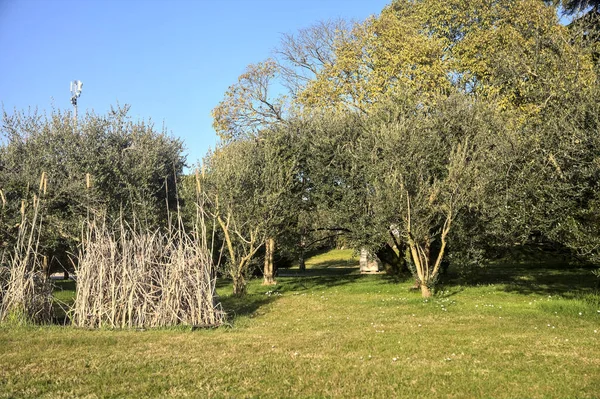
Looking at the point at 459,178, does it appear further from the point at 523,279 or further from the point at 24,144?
the point at 24,144

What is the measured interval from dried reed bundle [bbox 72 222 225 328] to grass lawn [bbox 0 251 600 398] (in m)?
0.45

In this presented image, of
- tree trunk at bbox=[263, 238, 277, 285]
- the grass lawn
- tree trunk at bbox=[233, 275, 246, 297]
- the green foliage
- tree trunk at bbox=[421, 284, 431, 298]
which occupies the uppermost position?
the green foliage

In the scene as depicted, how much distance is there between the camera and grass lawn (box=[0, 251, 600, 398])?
5.69m

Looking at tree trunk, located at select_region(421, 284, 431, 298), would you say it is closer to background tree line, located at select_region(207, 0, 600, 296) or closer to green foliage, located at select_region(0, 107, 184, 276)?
background tree line, located at select_region(207, 0, 600, 296)

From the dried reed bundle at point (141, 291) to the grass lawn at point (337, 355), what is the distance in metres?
0.45

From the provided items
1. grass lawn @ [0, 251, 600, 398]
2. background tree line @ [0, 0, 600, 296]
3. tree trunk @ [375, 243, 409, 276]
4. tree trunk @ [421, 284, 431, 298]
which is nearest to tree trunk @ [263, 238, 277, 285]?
background tree line @ [0, 0, 600, 296]

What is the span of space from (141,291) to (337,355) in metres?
4.26

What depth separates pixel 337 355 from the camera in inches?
288

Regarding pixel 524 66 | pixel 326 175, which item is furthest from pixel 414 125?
pixel 326 175

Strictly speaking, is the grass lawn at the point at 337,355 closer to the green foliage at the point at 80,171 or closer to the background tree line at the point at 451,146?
the background tree line at the point at 451,146

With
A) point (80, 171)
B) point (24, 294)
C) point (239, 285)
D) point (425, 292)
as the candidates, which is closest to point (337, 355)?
point (24, 294)

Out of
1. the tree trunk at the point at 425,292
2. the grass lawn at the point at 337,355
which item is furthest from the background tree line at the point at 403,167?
the grass lawn at the point at 337,355

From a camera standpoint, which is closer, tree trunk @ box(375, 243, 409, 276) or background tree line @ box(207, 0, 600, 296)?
background tree line @ box(207, 0, 600, 296)

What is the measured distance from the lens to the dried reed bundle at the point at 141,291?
31.7 feet
